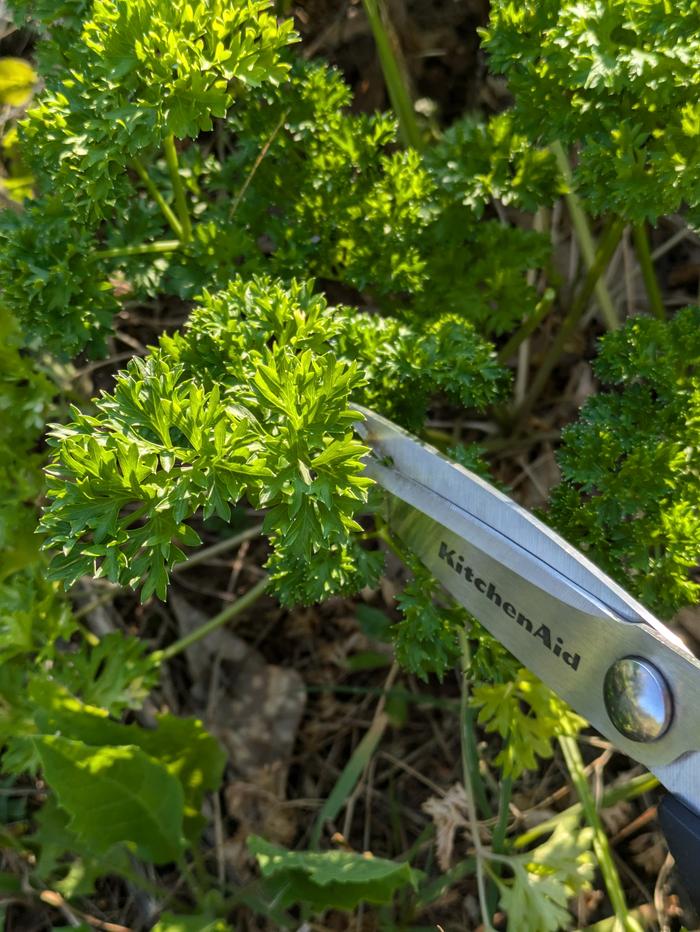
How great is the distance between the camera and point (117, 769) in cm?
182

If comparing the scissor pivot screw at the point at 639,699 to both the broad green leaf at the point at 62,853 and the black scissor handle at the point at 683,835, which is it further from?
the broad green leaf at the point at 62,853

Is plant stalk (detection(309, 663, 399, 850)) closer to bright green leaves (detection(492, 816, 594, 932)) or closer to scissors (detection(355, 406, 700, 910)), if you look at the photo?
bright green leaves (detection(492, 816, 594, 932))

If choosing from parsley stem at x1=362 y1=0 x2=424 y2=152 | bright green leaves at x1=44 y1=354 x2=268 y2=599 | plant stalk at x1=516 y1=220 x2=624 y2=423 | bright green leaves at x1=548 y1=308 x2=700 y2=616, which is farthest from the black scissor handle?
parsley stem at x1=362 y1=0 x2=424 y2=152

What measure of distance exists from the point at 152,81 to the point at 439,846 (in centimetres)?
156

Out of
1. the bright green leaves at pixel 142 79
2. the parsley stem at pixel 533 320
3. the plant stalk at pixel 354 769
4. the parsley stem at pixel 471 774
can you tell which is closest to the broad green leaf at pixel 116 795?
the plant stalk at pixel 354 769

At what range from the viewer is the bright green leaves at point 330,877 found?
63.2 inches

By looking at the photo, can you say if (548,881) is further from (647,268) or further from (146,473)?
A: (647,268)

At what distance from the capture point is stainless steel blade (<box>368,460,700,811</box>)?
1.24 m

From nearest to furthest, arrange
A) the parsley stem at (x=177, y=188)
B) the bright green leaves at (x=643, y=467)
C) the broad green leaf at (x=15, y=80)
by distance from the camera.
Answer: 1. the bright green leaves at (x=643, y=467)
2. the parsley stem at (x=177, y=188)
3. the broad green leaf at (x=15, y=80)

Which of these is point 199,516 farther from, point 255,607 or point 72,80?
point 72,80

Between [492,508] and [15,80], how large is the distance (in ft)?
4.73

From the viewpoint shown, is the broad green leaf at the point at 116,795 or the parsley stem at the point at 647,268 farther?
the parsley stem at the point at 647,268

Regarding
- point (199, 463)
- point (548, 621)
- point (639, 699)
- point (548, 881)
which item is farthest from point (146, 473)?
point (548, 881)

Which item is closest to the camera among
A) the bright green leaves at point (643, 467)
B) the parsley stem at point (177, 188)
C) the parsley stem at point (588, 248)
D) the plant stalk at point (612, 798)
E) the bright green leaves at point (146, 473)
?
the bright green leaves at point (146, 473)
